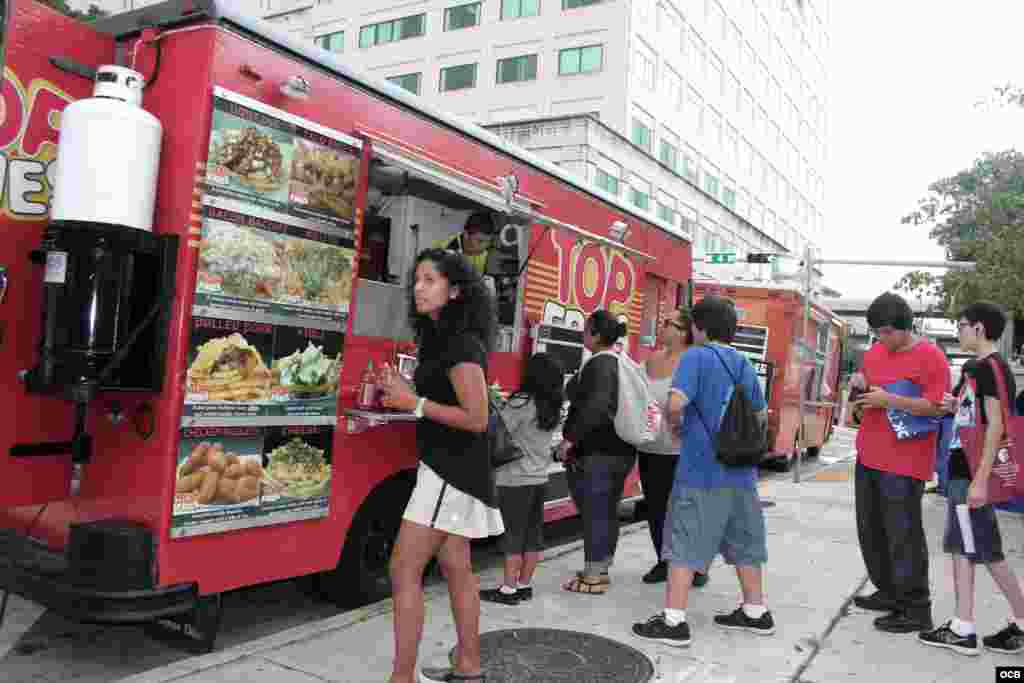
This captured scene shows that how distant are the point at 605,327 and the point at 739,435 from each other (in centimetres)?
118

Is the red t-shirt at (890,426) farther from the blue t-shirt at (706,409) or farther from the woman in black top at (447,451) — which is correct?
the woman in black top at (447,451)

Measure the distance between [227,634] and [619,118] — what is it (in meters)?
31.9

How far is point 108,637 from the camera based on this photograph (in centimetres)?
453

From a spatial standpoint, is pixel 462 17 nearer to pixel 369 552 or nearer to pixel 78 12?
pixel 78 12

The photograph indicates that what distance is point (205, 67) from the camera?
3748 millimetres

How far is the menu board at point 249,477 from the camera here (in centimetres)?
376

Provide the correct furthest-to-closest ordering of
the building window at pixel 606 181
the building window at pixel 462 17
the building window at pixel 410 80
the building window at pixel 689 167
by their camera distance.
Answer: the building window at pixel 689 167, the building window at pixel 410 80, the building window at pixel 462 17, the building window at pixel 606 181

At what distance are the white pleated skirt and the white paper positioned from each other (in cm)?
270

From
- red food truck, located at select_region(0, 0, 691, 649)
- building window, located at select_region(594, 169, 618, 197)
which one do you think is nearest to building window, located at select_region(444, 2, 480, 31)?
building window, located at select_region(594, 169, 618, 197)

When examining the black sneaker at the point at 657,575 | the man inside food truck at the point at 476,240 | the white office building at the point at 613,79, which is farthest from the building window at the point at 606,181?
the black sneaker at the point at 657,575

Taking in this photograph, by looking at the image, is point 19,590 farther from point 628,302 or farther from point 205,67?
point 628,302

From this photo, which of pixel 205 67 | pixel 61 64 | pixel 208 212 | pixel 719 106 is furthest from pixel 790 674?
pixel 719 106

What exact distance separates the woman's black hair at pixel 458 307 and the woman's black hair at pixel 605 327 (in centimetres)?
192

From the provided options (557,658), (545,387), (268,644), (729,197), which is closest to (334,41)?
(729,197)
